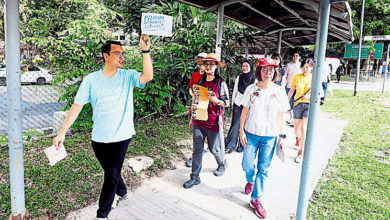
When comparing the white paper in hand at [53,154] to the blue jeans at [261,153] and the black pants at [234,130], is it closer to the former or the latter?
the blue jeans at [261,153]

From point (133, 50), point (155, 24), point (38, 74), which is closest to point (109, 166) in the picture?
point (155, 24)

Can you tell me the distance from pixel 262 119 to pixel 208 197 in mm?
1241

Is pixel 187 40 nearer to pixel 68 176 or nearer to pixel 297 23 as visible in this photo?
pixel 297 23

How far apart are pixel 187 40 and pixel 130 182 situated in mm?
4360

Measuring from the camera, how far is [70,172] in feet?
12.1

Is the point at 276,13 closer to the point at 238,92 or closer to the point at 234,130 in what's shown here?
the point at 238,92

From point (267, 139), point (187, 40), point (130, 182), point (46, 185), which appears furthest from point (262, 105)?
point (187, 40)

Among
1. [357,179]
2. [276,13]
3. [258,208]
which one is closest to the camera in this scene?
[258,208]

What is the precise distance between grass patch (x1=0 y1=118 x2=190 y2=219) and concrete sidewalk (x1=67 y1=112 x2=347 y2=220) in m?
0.23

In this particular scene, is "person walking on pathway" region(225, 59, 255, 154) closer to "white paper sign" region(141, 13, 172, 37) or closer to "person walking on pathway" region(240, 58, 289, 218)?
"person walking on pathway" region(240, 58, 289, 218)

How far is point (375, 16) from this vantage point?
959 inches

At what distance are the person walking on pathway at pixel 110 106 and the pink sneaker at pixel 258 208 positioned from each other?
1622mm

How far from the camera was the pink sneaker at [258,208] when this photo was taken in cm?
298

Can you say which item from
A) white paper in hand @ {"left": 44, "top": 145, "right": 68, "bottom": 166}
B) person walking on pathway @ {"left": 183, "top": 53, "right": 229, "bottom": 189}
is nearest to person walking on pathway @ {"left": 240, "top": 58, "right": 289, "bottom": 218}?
person walking on pathway @ {"left": 183, "top": 53, "right": 229, "bottom": 189}
